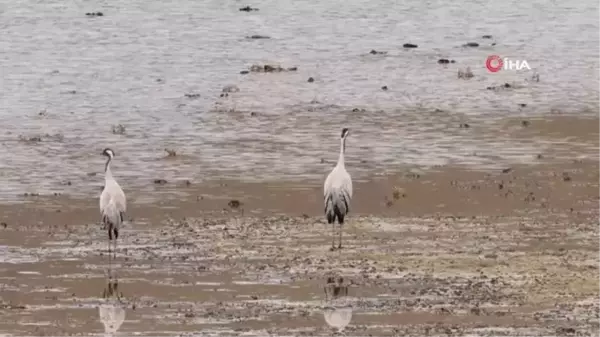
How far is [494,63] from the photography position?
44.5 m

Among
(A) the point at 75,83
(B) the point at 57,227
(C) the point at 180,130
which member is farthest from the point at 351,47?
(B) the point at 57,227

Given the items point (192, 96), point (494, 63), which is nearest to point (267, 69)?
point (192, 96)

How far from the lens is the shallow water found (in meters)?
30.8

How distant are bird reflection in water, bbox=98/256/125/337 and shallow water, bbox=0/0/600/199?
735 centimetres

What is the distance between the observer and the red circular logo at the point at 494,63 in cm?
4359

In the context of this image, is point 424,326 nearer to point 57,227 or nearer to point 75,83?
point 57,227

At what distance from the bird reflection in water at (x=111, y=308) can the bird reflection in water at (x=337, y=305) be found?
2.39 metres

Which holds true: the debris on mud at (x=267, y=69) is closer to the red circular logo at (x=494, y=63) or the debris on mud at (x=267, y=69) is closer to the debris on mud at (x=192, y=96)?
the debris on mud at (x=192, y=96)

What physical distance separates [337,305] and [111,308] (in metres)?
2.68

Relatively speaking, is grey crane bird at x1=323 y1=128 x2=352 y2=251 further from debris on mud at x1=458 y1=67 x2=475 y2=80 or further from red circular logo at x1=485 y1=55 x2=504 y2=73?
red circular logo at x1=485 y1=55 x2=504 y2=73

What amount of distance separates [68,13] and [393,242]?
3588 cm

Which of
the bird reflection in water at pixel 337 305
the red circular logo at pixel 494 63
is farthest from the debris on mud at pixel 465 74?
the bird reflection in water at pixel 337 305

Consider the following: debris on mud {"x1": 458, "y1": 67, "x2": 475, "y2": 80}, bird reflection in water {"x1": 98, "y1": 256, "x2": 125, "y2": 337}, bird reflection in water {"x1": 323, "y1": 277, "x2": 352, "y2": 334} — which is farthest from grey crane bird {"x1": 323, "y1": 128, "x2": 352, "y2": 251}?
debris on mud {"x1": 458, "y1": 67, "x2": 475, "y2": 80}

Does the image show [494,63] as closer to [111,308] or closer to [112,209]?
[112,209]
